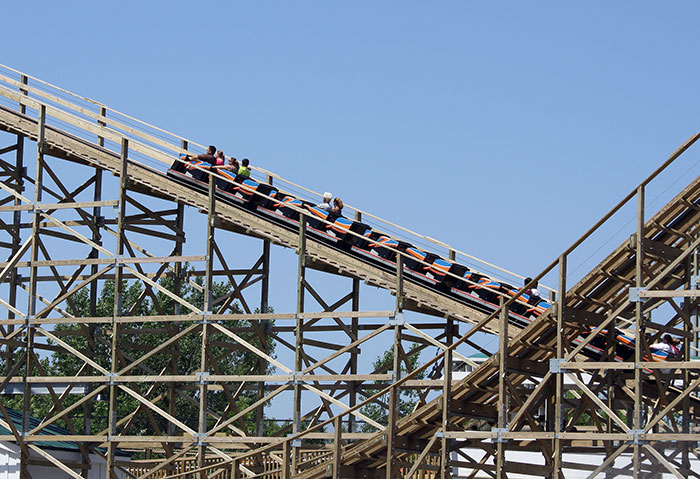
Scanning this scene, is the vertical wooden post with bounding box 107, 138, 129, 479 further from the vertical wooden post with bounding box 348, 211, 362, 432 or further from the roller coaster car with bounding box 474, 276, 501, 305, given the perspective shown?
the roller coaster car with bounding box 474, 276, 501, 305

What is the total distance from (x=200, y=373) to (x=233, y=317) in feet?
4.84

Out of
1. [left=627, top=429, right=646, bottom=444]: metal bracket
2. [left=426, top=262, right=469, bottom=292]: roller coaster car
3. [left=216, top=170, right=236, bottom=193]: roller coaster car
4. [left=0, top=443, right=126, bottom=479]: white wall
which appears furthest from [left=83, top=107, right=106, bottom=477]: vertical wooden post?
[left=627, top=429, right=646, bottom=444]: metal bracket

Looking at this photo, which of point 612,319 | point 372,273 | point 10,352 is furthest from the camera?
point 10,352

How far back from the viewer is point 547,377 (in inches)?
820

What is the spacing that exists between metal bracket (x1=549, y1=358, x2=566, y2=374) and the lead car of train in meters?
2.52

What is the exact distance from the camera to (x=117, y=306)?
27.6 meters

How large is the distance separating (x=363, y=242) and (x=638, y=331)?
7597 millimetres

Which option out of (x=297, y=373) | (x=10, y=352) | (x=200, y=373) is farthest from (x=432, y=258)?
(x=10, y=352)

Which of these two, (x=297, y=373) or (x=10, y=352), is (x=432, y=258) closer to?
(x=297, y=373)

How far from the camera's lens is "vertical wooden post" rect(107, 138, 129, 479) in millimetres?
26744

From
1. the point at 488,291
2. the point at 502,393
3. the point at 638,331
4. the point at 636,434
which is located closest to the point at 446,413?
the point at 502,393

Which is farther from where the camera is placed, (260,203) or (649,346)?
(260,203)

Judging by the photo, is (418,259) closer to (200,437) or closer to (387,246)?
(387,246)

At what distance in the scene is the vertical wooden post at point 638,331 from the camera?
773 inches
